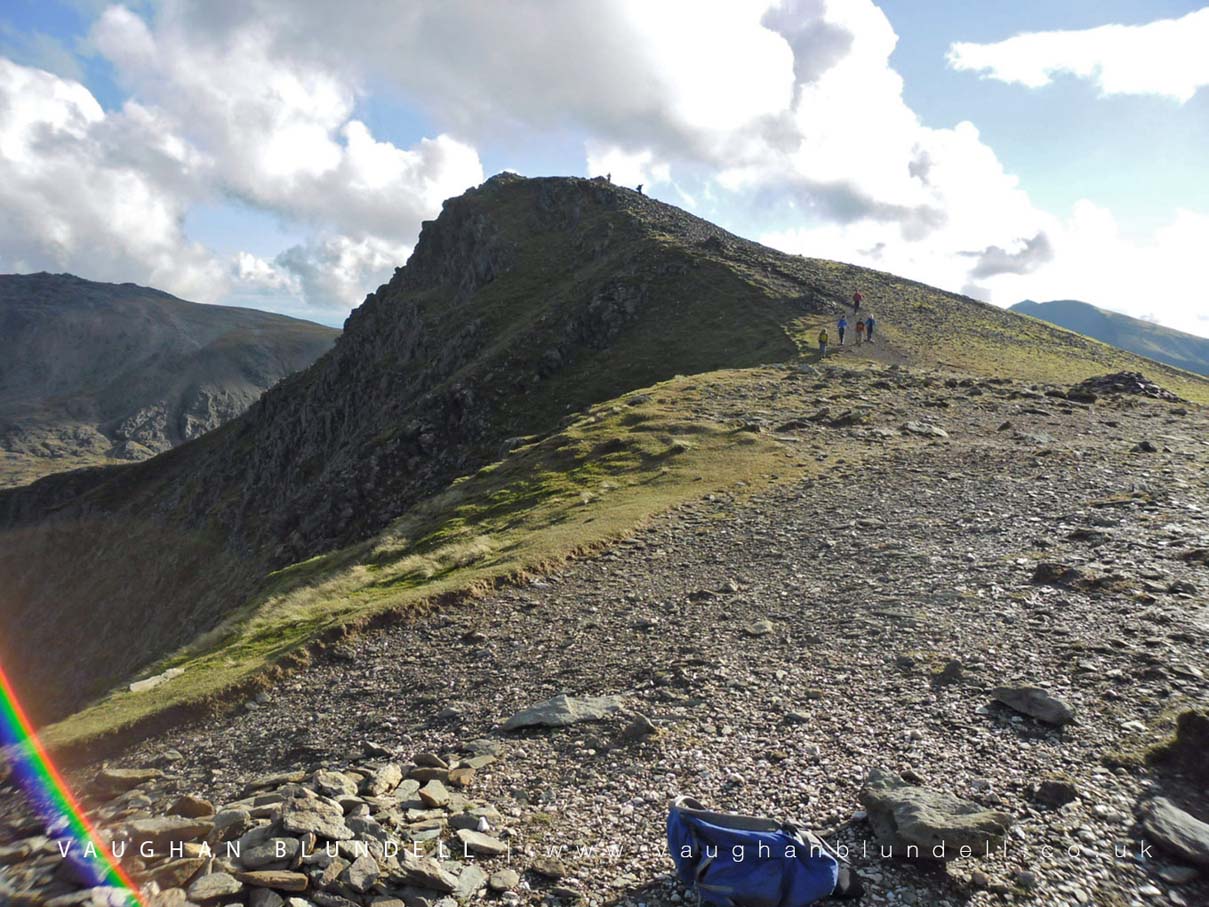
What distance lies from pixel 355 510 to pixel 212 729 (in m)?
41.1

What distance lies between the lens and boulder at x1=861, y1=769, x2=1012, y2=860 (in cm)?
771

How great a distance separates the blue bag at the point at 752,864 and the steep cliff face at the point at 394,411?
45.1 metres

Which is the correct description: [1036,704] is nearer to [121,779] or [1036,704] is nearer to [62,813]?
[62,813]

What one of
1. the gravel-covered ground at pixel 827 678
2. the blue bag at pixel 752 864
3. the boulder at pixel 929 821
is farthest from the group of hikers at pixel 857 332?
the blue bag at pixel 752 864

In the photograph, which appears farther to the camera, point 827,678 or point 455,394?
point 455,394

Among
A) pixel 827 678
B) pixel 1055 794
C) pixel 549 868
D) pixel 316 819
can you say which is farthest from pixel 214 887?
pixel 1055 794

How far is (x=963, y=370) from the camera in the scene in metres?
50.4

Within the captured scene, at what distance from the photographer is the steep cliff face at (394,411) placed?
186 feet

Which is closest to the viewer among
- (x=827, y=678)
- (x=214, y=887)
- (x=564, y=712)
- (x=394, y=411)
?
(x=214, y=887)

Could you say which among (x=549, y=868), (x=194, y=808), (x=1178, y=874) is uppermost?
(x=194, y=808)

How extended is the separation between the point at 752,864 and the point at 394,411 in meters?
70.7

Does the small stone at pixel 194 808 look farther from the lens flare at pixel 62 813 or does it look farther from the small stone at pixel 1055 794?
the small stone at pixel 1055 794

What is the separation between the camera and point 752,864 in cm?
717

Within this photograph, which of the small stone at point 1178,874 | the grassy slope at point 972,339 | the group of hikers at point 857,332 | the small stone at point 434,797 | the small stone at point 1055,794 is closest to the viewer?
the small stone at point 1178,874
